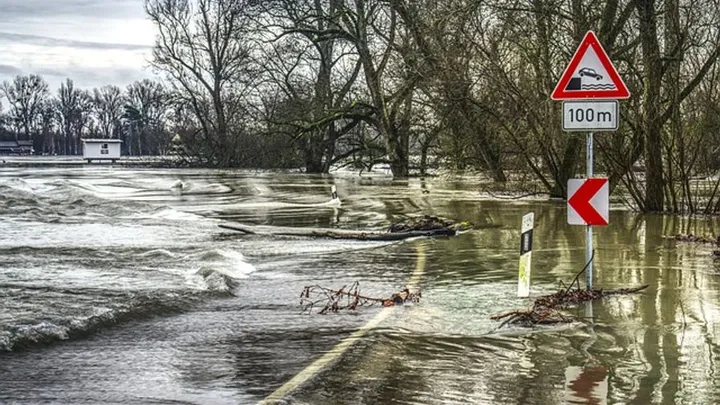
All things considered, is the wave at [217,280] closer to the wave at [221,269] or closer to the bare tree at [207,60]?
the wave at [221,269]

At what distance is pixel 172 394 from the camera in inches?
247

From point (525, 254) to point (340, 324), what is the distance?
2312 millimetres

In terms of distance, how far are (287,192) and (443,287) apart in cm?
2534

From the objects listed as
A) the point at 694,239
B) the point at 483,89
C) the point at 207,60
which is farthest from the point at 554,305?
the point at 207,60

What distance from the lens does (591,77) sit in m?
10.2

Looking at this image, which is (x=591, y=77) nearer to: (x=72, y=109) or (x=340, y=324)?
(x=340, y=324)

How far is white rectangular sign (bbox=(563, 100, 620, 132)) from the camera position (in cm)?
1025

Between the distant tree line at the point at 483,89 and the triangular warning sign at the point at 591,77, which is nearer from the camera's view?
the triangular warning sign at the point at 591,77

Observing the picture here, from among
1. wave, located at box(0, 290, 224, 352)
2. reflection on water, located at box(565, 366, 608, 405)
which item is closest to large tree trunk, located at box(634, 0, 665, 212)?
wave, located at box(0, 290, 224, 352)

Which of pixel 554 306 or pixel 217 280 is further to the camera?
pixel 217 280

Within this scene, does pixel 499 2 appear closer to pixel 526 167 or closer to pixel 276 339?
pixel 526 167

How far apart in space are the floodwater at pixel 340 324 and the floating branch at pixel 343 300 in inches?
6.4

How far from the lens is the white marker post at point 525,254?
10070 millimetres

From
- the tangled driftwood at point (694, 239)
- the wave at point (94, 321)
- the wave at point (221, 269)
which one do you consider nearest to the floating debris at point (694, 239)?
the tangled driftwood at point (694, 239)
